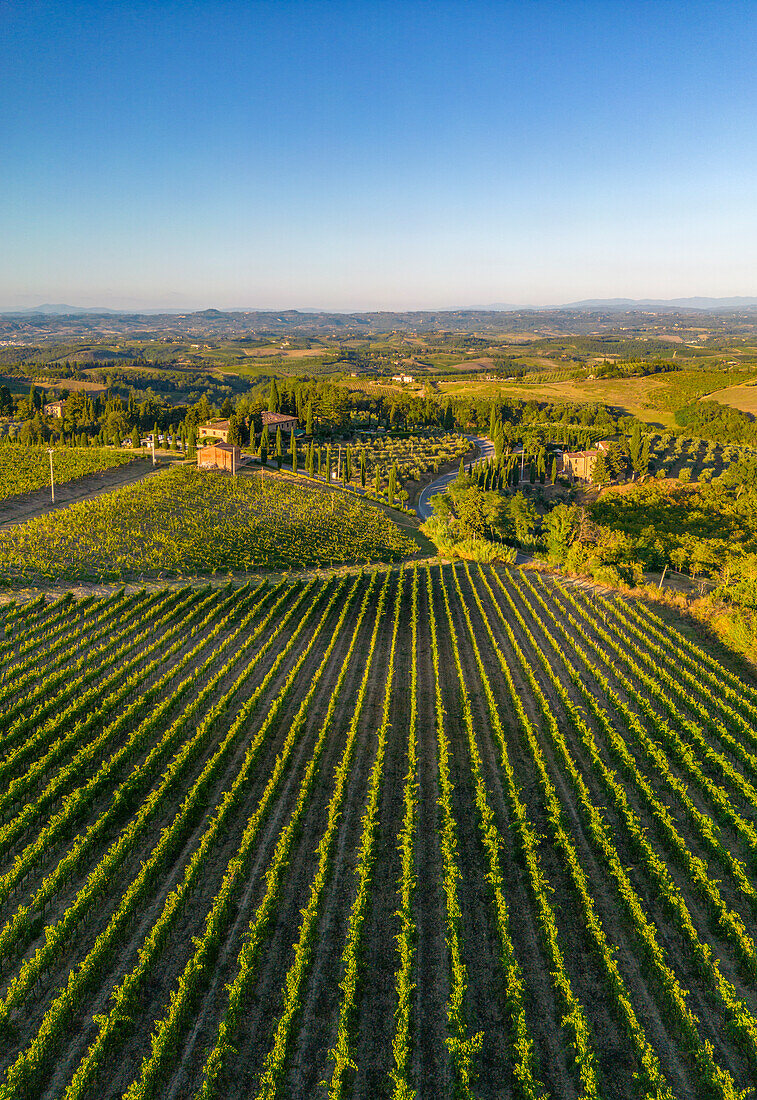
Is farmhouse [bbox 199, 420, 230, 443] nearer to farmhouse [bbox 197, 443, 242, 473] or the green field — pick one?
farmhouse [bbox 197, 443, 242, 473]

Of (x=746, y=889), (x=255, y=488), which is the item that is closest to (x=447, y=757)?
(x=746, y=889)

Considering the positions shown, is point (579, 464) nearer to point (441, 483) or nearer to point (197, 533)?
point (441, 483)

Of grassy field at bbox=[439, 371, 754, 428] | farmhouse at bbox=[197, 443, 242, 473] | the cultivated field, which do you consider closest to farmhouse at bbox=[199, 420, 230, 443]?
farmhouse at bbox=[197, 443, 242, 473]

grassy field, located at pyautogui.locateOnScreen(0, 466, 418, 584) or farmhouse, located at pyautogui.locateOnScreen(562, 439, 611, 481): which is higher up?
farmhouse, located at pyautogui.locateOnScreen(562, 439, 611, 481)

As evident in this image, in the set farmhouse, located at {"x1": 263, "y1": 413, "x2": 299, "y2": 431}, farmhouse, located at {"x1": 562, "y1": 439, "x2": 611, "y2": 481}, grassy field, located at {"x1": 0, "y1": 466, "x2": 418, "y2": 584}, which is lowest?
grassy field, located at {"x1": 0, "y1": 466, "x2": 418, "y2": 584}

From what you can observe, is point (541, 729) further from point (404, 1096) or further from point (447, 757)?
point (404, 1096)

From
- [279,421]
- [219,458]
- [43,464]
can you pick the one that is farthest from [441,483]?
[43,464]
